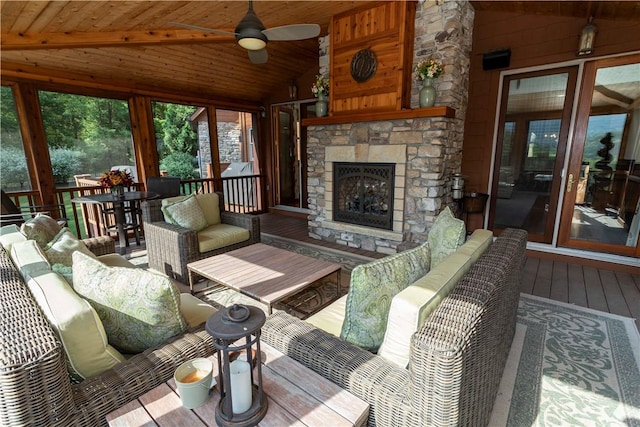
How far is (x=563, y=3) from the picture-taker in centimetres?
333

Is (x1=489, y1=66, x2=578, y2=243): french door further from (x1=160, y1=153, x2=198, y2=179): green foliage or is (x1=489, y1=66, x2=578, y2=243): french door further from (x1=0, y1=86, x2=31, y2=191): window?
(x1=0, y1=86, x2=31, y2=191): window

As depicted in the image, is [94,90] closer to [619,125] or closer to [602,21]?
[602,21]

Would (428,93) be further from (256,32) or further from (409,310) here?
(409,310)

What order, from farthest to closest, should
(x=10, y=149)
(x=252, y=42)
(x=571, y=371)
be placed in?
1. (x=10, y=149)
2. (x=252, y=42)
3. (x=571, y=371)

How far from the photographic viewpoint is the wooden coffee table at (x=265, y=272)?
229 centimetres

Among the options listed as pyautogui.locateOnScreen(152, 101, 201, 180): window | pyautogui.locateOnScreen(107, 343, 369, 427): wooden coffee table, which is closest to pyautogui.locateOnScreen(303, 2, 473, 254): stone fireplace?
pyautogui.locateOnScreen(152, 101, 201, 180): window

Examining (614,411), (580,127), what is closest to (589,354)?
(614,411)

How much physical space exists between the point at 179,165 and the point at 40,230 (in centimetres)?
418

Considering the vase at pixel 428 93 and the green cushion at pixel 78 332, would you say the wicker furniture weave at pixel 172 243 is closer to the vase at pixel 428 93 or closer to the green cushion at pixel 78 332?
the green cushion at pixel 78 332

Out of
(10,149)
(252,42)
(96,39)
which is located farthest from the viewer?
(10,149)

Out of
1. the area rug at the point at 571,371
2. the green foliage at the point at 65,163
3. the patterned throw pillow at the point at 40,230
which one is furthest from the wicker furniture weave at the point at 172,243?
the area rug at the point at 571,371

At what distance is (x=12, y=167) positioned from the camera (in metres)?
4.07

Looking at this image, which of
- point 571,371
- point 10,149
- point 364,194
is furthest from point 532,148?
point 10,149

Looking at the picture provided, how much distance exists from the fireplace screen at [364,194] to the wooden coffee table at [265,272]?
1708mm
